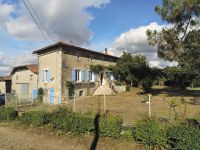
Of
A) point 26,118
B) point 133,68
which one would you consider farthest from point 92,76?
point 26,118

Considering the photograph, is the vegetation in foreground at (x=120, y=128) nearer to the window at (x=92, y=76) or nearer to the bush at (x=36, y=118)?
the bush at (x=36, y=118)

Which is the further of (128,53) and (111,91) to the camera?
(128,53)

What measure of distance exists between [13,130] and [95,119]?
472cm

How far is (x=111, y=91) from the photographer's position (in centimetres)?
2833

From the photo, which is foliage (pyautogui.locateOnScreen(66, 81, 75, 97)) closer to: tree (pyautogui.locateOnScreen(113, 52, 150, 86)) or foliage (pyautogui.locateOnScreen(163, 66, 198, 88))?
tree (pyautogui.locateOnScreen(113, 52, 150, 86))

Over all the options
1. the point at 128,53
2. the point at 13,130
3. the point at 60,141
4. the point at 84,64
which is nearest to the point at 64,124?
the point at 60,141

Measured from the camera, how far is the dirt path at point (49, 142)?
8461 millimetres

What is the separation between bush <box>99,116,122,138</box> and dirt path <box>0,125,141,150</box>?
280 mm

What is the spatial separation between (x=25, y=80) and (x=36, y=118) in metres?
19.2

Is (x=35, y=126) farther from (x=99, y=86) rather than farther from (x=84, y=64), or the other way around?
(x=99, y=86)

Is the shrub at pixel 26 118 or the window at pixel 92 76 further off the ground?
the window at pixel 92 76

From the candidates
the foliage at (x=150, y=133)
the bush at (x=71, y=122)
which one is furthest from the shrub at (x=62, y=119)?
the foliage at (x=150, y=133)

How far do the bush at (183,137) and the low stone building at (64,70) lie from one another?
640 inches

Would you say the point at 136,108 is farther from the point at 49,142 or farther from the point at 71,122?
the point at 49,142
